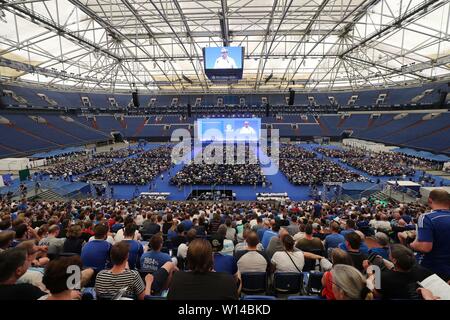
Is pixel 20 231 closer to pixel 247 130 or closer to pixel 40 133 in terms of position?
pixel 247 130

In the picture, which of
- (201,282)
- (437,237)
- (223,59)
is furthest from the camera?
(223,59)

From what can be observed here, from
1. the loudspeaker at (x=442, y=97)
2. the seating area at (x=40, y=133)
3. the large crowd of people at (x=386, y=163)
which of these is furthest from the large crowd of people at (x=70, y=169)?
the loudspeaker at (x=442, y=97)

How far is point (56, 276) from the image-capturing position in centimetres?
194

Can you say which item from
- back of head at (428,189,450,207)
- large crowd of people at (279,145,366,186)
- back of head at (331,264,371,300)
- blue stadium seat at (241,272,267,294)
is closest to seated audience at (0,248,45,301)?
blue stadium seat at (241,272,267,294)

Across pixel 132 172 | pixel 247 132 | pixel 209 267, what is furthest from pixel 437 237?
pixel 247 132

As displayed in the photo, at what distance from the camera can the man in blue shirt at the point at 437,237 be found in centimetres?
276

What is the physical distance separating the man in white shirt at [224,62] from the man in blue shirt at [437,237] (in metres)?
24.8

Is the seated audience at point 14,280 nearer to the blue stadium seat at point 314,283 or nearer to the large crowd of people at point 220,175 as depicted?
the blue stadium seat at point 314,283

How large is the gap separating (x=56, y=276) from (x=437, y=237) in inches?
150

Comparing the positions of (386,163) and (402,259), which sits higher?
(386,163)

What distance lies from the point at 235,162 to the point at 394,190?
52.3 ft

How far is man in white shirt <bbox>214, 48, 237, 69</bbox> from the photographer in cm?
2510

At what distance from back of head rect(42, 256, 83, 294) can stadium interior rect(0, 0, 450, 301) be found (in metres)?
0.01

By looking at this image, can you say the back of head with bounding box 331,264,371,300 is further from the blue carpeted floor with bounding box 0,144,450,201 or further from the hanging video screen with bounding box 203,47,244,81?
the hanging video screen with bounding box 203,47,244,81
